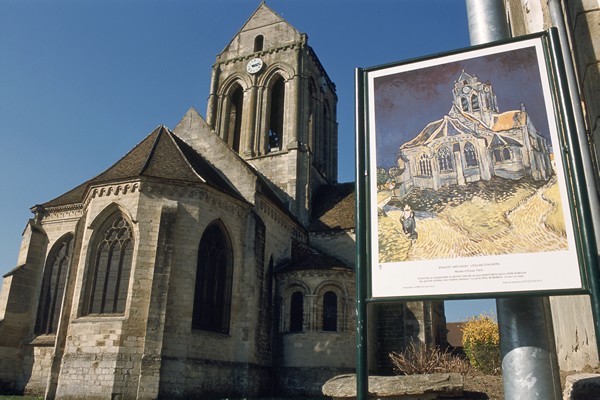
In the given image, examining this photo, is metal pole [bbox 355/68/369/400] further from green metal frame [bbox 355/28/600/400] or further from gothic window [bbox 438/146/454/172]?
gothic window [bbox 438/146/454/172]

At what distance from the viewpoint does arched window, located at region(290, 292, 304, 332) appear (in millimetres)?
18703

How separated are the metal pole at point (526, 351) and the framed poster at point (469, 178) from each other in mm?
200

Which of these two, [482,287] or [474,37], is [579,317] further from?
[474,37]

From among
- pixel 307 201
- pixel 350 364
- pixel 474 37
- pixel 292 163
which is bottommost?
pixel 350 364

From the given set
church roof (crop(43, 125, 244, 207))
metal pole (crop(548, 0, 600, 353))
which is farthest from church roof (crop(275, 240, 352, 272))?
metal pole (crop(548, 0, 600, 353))

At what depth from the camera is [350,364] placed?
1819 cm

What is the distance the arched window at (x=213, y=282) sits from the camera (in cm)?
1596

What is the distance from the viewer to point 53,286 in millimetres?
19703

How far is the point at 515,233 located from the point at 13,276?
20.2 metres

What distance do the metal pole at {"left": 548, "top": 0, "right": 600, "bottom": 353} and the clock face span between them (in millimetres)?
24564

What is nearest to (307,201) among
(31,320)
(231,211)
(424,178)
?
(231,211)

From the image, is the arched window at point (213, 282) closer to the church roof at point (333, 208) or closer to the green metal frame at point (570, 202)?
the church roof at point (333, 208)

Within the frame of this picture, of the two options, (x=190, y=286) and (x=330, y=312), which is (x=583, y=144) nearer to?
(x=190, y=286)

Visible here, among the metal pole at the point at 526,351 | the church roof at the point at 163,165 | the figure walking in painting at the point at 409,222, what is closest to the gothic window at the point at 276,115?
the church roof at the point at 163,165
